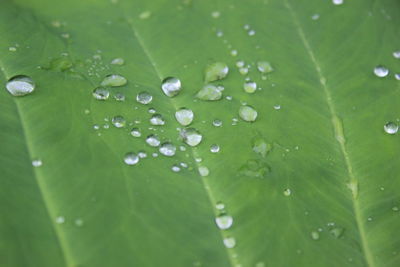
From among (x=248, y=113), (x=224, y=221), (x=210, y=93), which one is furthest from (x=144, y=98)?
(x=224, y=221)

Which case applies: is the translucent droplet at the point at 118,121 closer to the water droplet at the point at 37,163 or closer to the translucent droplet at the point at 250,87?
the water droplet at the point at 37,163

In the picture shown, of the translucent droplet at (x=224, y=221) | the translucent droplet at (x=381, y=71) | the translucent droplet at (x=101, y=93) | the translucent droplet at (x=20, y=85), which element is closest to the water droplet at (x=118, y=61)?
Result: the translucent droplet at (x=101, y=93)

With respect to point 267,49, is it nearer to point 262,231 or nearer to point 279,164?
point 279,164

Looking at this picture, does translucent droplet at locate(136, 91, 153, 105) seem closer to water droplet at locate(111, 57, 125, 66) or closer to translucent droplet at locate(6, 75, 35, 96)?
water droplet at locate(111, 57, 125, 66)

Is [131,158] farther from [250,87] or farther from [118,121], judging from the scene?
[250,87]

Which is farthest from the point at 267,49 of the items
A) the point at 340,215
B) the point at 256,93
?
the point at 340,215

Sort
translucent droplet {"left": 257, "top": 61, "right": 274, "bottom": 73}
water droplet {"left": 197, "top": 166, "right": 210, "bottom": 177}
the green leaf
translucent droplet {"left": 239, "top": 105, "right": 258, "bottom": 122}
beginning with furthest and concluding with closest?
1. translucent droplet {"left": 257, "top": 61, "right": 274, "bottom": 73}
2. translucent droplet {"left": 239, "top": 105, "right": 258, "bottom": 122}
3. water droplet {"left": 197, "top": 166, "right": 210, "bottom": 177}
4. the green leaf

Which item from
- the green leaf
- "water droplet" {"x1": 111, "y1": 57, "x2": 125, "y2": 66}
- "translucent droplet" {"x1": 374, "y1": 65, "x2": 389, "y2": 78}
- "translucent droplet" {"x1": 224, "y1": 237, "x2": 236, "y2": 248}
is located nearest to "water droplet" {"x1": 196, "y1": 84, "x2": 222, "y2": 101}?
the green leaf
